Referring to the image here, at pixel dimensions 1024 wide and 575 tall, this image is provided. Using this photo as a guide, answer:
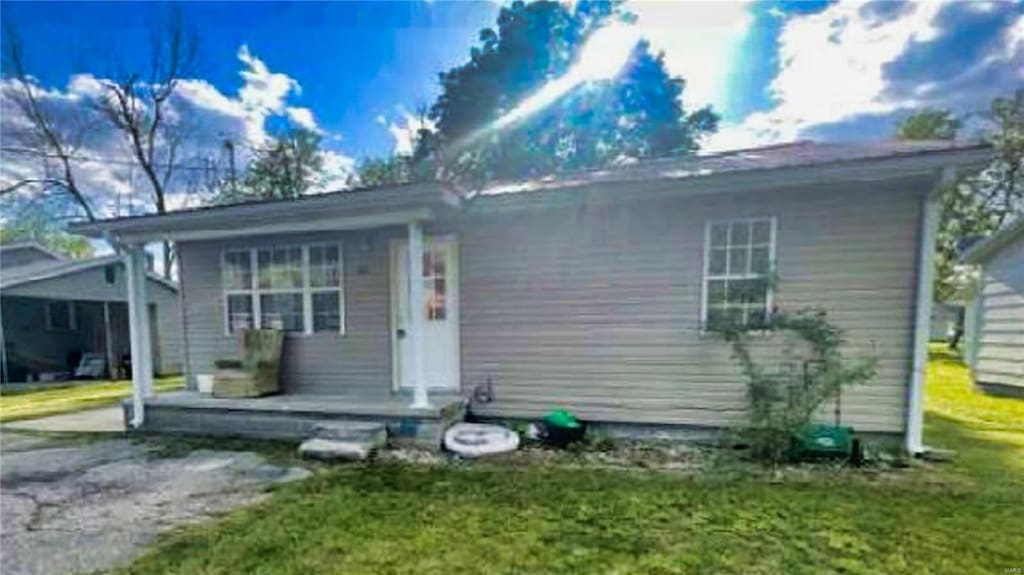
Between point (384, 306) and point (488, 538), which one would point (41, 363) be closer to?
point (384, 306)

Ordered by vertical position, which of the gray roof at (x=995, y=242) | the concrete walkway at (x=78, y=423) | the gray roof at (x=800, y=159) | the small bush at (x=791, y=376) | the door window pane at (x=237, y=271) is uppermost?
the gray roof at (x=800, y=159)

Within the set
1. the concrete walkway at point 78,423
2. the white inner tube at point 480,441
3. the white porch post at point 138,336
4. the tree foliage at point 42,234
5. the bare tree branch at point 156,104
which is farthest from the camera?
the tree foliage at point 42,234

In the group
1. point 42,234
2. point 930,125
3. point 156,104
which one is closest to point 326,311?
point 156,104

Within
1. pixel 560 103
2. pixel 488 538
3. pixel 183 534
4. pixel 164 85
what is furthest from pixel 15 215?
pixel 488 538

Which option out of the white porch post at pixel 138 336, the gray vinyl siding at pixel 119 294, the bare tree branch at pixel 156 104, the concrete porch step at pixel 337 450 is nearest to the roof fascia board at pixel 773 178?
the concrete porch step at pixel 337 450

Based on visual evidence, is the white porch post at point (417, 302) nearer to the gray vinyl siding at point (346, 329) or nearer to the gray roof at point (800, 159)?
the gray roof at point (800, 159)

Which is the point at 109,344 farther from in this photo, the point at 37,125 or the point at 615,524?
the point at 615,524

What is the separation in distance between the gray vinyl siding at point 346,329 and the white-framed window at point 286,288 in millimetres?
108

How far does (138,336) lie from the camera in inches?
268

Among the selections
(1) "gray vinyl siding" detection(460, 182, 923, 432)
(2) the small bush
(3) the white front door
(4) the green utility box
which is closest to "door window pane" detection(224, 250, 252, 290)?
(3) the white front door

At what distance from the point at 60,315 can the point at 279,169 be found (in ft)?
30.9

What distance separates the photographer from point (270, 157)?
22000 millimetres

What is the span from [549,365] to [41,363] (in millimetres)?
16814

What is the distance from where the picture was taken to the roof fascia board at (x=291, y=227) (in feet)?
18.4
